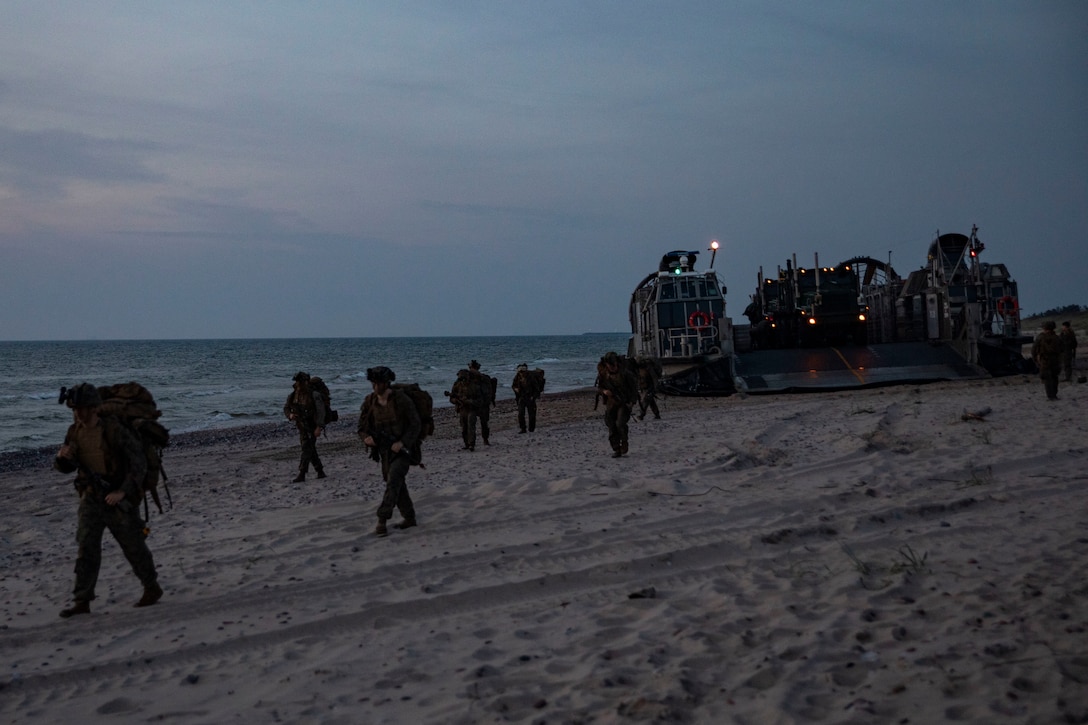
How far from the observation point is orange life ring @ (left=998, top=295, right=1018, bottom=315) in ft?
97.4

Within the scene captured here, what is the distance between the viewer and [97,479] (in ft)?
22.2

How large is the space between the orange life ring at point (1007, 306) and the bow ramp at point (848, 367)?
2723 mm

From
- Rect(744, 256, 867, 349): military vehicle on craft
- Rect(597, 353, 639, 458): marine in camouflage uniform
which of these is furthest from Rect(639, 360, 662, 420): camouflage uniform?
Rect(744, 256, 867, 349): military vehicle on craft

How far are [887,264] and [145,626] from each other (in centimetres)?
3736

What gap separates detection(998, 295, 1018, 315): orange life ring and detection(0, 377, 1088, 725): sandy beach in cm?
1873

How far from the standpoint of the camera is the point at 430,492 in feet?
36.9

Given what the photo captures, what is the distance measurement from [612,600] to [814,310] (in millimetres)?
28250

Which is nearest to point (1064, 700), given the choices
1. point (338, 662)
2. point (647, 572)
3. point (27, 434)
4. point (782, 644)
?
point (782, 644)

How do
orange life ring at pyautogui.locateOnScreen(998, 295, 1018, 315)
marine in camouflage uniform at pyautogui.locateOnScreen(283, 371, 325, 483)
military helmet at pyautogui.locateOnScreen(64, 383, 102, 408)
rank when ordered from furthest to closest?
1. orange life ring at pyautogui.locateOnScreen(998, 295, 1018, 315)
2. marine in camouflage uniform at pyautogui.locateOnScreen(283, 371, 325, 483)
3. military helmet at pyautogui.locateOnScreen(64, 383, 102, 408)

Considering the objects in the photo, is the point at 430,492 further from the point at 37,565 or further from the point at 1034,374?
the point at 1034,374

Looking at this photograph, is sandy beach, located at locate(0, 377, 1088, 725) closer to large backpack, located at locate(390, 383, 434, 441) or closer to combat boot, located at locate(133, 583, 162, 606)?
combat boot, located at locate(133, 583, 162, 606)

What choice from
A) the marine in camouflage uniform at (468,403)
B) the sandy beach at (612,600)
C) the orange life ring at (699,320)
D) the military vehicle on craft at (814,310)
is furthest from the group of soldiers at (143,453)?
the military vehicle on craft at (814,310)

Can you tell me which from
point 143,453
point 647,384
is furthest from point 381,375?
point 647,384

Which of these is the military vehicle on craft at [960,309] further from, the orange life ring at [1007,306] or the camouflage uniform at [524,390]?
the camouflage uniform at [524,390]
